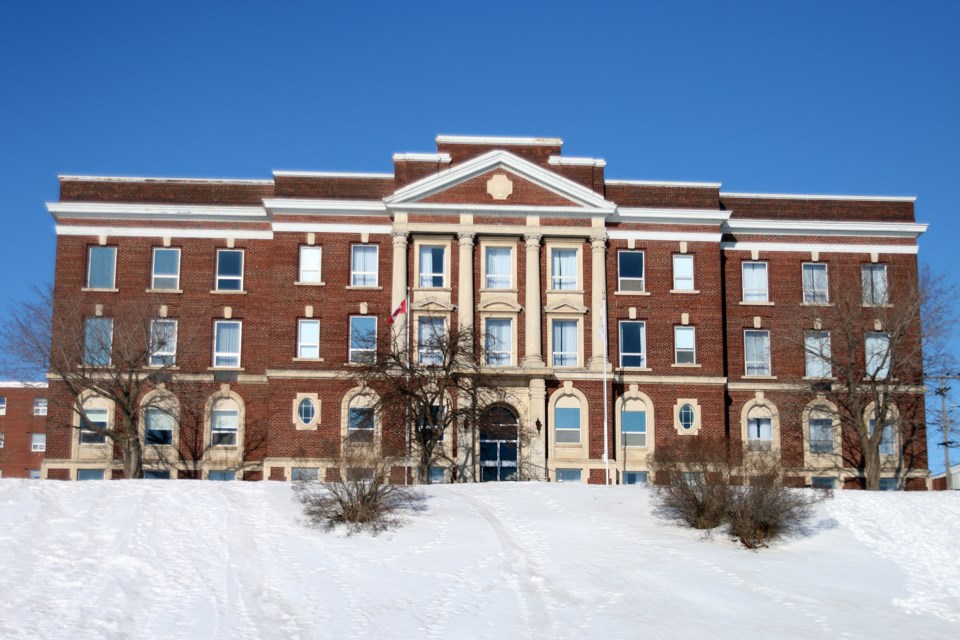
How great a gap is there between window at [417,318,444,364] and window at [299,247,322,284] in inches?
192

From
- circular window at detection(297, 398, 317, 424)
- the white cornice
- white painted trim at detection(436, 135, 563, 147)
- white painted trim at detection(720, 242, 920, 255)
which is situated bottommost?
circular window at detection(297, 398, 317, 424)

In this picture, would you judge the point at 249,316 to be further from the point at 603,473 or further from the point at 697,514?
the point at 697,514

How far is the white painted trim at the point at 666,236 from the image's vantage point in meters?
51.0

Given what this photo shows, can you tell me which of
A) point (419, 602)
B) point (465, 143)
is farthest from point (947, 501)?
point (465, 143)

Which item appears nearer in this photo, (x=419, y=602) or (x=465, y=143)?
(x=419, y=602)

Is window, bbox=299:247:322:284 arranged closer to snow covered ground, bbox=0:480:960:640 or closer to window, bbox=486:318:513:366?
window, bbox=486:318:513:366

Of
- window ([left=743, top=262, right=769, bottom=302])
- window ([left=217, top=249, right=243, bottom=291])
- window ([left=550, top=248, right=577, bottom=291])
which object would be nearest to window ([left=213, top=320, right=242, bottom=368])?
window ([left=217, top=249, right=243, bottom=291])

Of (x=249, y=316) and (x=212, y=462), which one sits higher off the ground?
(x=249, y=316)

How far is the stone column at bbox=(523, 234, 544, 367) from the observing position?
48.5 metres

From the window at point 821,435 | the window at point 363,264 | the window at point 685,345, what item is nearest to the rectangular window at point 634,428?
the window at point 685,345

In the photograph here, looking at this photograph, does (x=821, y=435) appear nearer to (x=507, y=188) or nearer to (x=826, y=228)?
(x=826, y=228)

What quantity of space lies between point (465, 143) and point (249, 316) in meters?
11.4

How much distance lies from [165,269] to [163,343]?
5.50 metres

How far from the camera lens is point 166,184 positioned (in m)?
51.4
